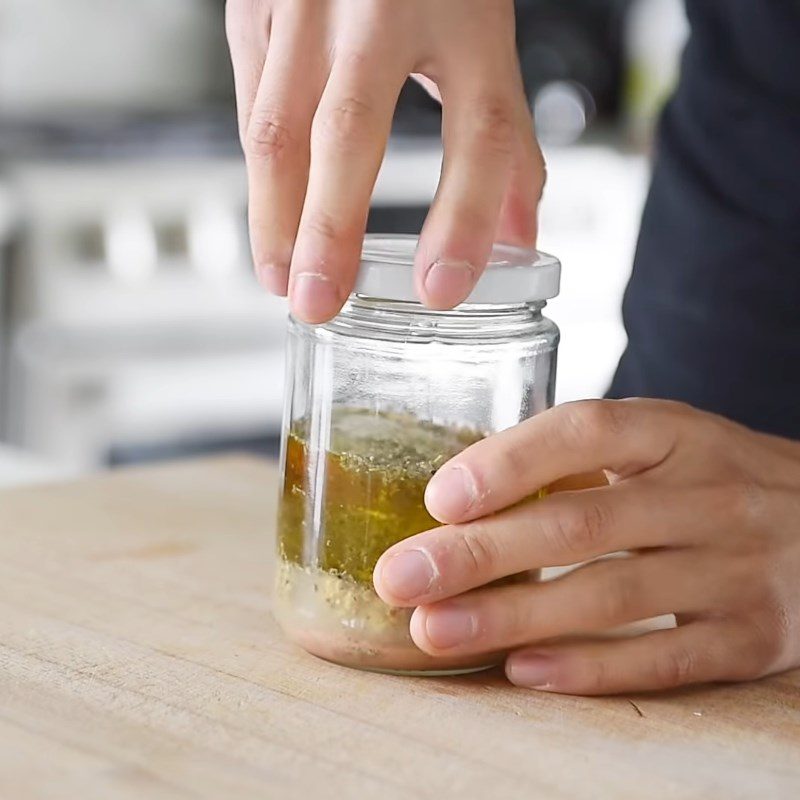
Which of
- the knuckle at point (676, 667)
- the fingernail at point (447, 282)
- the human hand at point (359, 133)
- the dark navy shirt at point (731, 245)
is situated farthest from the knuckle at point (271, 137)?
the dark navy shirt at point (731, 245)

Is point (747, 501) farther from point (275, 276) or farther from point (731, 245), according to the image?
point (731, 245)

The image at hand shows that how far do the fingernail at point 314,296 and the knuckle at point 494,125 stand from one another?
10cm

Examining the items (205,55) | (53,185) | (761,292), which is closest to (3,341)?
(53,185)

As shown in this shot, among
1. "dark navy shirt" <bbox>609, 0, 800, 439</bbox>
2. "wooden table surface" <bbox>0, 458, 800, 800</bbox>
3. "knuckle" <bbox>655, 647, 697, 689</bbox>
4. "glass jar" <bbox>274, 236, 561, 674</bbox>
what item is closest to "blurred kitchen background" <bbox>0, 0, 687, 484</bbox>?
"dark navy shirt" <bbox>609, 0, 800, 439</bbox>

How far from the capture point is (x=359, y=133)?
0.64 meters

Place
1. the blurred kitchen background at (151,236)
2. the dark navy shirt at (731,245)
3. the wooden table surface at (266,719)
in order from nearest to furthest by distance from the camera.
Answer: the wooden table surface at (266,719) < the dark navy shirt at (731,245) < the blurred kitchen background at (151,236)

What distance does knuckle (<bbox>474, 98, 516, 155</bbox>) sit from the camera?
2.16 ft

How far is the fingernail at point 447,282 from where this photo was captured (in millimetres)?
Result: 631

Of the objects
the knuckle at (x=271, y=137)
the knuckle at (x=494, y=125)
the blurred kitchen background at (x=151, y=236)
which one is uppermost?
the knuckle at (x=494, y=125)

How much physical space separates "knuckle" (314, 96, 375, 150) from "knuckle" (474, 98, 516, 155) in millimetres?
54

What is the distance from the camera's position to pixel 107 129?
7.59 feet

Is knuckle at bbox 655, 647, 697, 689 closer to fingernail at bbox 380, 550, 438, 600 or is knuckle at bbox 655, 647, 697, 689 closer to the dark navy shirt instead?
fingernail at bbox 380, 550, 438, 600

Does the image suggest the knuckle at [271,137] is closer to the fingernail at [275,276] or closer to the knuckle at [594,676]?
the fingernail at [275,276]

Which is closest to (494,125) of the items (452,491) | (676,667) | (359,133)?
(359,133)
